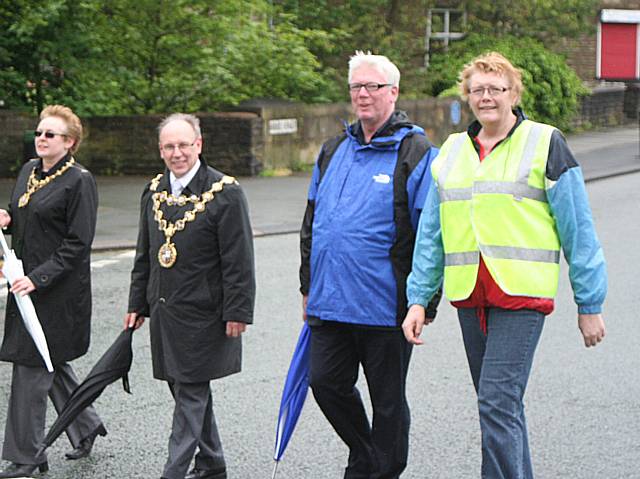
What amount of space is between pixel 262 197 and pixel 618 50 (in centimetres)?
2407

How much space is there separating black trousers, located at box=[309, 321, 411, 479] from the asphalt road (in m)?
0.59

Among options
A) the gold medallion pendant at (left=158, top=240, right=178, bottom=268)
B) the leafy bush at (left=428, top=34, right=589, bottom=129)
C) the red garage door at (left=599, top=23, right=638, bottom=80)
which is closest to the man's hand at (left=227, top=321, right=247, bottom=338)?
the gold medallion pendant at (left=158, top=240, right=178, bottom=268)

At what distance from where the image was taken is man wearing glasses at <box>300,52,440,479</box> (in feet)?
18.6

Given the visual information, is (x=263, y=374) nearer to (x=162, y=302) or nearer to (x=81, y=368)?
(x=81, y=368)

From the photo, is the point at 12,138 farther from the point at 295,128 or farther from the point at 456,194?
the point at 456,194

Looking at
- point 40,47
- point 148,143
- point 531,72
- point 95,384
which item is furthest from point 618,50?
point 95,384

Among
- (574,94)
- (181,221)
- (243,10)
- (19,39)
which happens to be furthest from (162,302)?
(574,94)

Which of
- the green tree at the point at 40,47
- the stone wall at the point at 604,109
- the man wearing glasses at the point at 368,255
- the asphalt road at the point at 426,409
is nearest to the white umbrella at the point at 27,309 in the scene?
the asphalt road at the point at 426,409

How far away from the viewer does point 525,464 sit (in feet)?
17.8

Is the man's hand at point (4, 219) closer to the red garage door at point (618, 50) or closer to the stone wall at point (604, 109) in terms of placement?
the stone wall at point (604, 109)

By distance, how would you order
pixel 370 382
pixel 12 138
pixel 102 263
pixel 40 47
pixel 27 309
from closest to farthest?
pixel 370 382 < pixel 27 309 < pixel 102 263 < pixel 40 47 < pixel 12 138

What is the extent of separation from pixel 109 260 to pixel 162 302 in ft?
25.2

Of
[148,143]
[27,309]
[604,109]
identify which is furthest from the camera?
[604,109]

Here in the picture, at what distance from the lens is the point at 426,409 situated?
770cm
